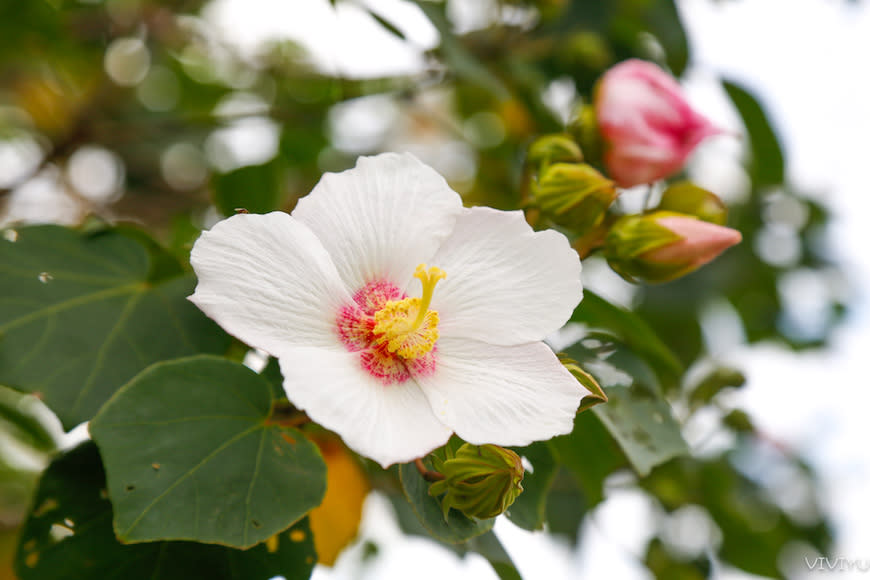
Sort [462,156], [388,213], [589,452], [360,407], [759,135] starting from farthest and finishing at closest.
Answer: [462,156] → [759,135] → [589,452] → [388,213] → [360,407]

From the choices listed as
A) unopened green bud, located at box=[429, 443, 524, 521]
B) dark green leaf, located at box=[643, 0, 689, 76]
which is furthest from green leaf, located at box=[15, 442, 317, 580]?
dark green leaf, located at box=[643, 0, 689, 76]

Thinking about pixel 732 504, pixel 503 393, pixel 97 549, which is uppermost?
pixel 503 393

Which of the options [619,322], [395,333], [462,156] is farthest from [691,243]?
[462,156]

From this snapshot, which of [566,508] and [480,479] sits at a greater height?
[480,479]

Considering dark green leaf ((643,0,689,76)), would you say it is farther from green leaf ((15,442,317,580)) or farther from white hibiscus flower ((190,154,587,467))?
green leaf ((15,442,317,580))

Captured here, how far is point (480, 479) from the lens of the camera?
25.7 inches

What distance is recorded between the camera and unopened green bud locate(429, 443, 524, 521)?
0.65m

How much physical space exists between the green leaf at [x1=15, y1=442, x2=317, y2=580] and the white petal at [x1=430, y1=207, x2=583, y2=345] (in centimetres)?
30

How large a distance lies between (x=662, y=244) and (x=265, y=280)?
18.2 inches

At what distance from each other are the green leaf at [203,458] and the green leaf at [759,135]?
49.6 inches

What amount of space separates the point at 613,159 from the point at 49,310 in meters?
0.71

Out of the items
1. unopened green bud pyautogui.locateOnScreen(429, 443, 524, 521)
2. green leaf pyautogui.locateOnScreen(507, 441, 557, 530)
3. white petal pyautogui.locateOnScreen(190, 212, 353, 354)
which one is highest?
white petal pyautogui.locateOnScreen(190, 212, 353, 354)

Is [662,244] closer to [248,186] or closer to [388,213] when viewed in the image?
[388,213]

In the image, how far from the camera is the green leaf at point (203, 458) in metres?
0.63
